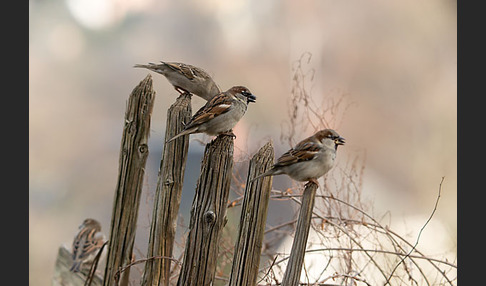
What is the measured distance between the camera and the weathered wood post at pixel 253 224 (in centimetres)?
284

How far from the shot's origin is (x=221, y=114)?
3.26 m

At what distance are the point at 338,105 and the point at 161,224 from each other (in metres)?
2.05

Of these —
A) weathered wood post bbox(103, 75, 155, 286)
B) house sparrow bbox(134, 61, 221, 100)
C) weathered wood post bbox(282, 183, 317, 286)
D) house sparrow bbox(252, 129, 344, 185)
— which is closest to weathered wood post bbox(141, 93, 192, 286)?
weathered wood post bbox(103, 75, 155, 286)

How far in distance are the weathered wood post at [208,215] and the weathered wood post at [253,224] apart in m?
0.18

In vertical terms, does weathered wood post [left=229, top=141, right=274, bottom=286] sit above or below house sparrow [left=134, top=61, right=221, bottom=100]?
below

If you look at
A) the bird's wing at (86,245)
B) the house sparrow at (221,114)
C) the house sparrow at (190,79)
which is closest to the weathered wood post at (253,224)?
the house sparrow at (221,114)

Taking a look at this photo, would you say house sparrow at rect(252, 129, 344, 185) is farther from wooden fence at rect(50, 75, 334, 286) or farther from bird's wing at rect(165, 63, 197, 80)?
bird's wing at rect(165, 63, 197, 80)

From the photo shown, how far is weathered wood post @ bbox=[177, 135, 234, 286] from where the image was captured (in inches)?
117

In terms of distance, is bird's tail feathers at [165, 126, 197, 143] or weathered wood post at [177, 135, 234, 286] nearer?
weathered wood post at [177, 135, 234, 286]

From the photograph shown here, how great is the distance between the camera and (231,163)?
298cm

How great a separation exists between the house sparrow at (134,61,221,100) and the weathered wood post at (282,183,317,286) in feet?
4.26

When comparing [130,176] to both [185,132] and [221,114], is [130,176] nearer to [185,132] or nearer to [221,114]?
[185,132]

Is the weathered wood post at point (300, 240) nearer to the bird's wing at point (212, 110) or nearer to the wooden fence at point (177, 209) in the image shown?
the wooden fence at point (177, 209)

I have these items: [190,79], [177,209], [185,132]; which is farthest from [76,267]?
[185,132]
